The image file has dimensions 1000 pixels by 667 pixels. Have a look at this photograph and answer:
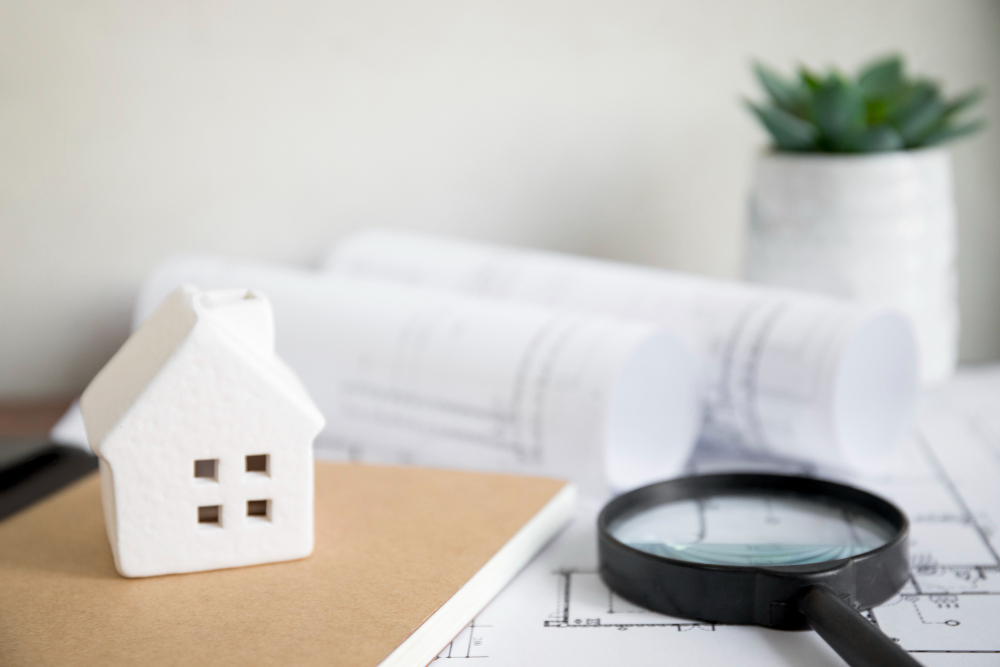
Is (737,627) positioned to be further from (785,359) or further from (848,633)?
(785,359)

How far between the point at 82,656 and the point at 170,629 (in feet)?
0.12

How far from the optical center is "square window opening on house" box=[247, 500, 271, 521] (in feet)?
1.48

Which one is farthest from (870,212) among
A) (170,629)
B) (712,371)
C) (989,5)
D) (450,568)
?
(170,629)

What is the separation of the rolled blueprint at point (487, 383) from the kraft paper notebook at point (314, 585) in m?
0.05

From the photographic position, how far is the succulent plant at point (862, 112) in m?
0.75

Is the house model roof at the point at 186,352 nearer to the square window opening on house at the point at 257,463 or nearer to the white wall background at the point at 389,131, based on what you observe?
the square window opening on house at the point at 257,463

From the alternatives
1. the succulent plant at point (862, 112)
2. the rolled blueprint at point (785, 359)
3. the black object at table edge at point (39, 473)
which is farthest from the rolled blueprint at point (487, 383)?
the succulent plant at point (862, 112)

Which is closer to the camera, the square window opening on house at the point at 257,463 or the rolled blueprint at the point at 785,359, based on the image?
the square window opening on house at the point at 257,463

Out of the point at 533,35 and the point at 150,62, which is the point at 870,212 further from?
the point at 150,62

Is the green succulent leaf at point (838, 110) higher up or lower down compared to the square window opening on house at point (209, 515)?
higher up

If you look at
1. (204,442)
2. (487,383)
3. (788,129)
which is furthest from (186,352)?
(788,129)

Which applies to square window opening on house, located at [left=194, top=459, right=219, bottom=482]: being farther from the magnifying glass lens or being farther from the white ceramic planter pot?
the white ceramic planter pot

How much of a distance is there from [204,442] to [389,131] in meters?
0.58

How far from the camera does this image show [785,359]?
2.06 feet
